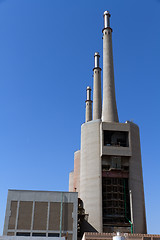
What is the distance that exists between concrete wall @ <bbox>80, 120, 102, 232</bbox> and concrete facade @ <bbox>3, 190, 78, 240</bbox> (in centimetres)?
648

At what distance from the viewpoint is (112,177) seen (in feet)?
176

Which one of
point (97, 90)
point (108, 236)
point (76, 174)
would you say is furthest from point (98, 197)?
point (97, 90)

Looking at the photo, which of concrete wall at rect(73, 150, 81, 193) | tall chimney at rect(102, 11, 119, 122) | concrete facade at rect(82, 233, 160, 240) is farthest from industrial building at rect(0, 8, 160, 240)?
concrete wall at rect(73, 150, 81, 193)

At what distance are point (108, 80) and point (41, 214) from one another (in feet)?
107

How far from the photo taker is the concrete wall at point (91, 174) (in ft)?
164

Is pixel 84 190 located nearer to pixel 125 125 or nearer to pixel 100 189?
pixel 100 189

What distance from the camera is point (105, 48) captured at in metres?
65.9

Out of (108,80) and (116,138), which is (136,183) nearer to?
(116,138)

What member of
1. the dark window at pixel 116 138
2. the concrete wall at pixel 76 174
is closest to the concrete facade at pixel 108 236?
the dark window at pixel 116 138

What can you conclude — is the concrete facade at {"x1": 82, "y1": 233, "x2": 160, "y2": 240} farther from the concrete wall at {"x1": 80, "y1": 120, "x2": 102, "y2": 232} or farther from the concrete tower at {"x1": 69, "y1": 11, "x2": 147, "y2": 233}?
the concrete wall at {"x1": 80, "y1": 120, "x2": 102, "y2": 232}

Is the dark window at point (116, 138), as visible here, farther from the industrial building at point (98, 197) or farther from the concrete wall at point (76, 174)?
the concrete wall at point (76, 174)

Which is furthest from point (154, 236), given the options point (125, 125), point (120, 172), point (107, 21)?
point (107, 21)

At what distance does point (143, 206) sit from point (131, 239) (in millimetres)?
17447

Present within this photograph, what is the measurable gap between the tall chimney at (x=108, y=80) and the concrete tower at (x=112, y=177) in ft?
4.23
